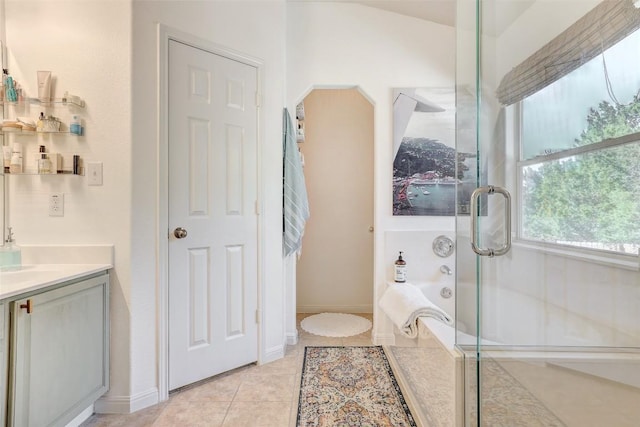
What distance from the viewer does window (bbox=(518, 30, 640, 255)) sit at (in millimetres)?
1078

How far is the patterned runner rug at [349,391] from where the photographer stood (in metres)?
1.73

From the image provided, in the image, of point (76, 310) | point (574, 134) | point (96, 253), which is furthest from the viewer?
point (96, 253)

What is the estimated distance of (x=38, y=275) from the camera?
5.05ft

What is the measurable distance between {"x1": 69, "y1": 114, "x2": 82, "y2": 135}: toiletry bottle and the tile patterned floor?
1521 mm

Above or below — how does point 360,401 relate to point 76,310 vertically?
below

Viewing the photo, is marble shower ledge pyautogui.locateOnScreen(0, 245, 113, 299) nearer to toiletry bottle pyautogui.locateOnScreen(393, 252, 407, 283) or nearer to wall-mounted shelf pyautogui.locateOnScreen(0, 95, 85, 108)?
wall-mounted shelf pyautogui.locateOnScreen(0, 95, 85, 108)

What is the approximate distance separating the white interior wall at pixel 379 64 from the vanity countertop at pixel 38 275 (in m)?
1.49

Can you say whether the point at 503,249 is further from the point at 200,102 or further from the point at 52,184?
the point at 52,184

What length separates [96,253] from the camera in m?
1.78

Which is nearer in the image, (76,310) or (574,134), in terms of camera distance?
(574,134)

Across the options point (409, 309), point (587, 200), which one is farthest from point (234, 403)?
point (587, 200)

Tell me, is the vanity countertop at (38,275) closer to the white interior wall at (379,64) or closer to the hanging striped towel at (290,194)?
the hanging striped towel at (290,194)

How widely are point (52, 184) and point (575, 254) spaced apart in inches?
98.4

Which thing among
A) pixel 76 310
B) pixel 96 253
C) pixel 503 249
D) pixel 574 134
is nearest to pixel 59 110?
pixel 96 253
